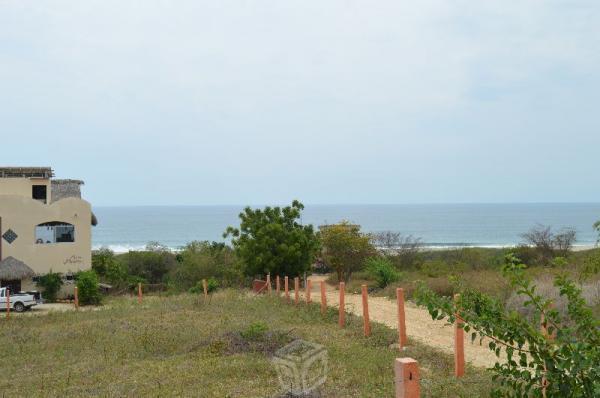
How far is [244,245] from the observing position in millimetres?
29375

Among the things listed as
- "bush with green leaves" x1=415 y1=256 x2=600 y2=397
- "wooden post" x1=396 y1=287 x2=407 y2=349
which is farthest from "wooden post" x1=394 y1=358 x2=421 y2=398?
"wooden post" x1=396 y1=287 x2=407 y2=349

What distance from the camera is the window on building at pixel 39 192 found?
120ft

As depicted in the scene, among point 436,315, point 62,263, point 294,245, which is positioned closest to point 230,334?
point 436,315

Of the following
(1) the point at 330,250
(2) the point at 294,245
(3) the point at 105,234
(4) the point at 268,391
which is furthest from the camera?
(3) the point at 105,234

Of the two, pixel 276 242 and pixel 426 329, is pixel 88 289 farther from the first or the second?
pixel 426 329

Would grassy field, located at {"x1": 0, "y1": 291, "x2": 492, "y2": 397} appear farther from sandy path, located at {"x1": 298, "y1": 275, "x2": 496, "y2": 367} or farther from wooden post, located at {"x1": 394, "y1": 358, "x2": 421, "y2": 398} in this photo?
wooden post, located at {"x1": 394, "y1": 358, "x2": 421, "y2": 398}

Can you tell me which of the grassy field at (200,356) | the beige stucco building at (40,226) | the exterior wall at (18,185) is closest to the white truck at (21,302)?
the beige stucco building at (40,226)

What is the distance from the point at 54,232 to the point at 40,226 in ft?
3.07

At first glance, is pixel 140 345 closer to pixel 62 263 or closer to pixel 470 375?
pixel 470 375

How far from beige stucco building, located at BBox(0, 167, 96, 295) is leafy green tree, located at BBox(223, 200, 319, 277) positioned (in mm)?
11831

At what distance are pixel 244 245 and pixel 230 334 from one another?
16.7 meters

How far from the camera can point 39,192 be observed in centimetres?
3675

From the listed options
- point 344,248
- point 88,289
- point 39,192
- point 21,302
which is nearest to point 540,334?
point 21,302

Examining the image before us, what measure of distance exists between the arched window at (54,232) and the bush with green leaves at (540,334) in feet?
117
